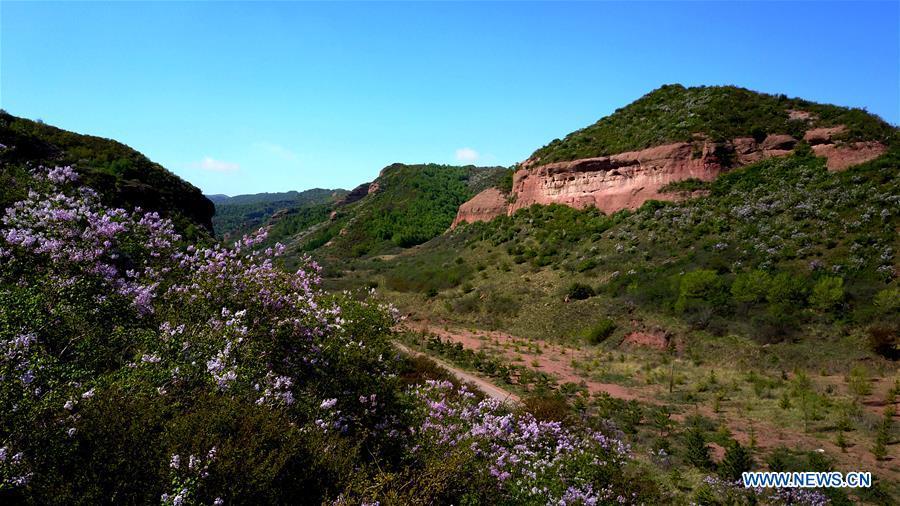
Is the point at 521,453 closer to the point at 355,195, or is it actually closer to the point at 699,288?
the point at 699,288

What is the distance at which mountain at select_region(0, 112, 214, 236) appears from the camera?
1367cm

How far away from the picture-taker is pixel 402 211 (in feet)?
293

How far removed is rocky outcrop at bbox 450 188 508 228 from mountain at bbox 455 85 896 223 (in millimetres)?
3518

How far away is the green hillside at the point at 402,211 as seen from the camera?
78375 mm

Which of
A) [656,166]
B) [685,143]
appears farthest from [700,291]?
Answer: [685,143]

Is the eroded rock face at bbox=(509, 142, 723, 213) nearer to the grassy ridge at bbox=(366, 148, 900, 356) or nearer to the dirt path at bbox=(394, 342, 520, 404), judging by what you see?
the grassy ridge at bbox=(366, 148, 900, 356)

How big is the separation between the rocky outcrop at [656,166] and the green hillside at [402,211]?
27447 millimetres

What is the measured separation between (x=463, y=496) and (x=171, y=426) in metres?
3.28

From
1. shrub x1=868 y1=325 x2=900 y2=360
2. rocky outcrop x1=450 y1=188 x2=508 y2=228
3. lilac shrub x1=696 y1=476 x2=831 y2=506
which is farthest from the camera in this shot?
rocky outcrop x1=450 y1=188 x2=508 y2=228

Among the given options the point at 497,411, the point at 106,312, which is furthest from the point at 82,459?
the point at 497,411

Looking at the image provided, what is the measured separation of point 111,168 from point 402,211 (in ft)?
233

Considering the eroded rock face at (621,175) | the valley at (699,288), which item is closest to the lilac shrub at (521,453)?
the valley at (699,288)

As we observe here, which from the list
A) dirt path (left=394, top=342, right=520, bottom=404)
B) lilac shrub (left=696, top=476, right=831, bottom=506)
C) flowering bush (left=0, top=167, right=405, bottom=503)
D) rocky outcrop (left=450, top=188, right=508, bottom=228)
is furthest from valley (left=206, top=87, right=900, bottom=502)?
flowering bush (left=0, top=167, right=405, bottom=503)

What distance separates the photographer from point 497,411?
9.27 m
